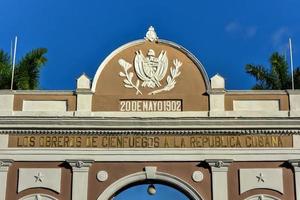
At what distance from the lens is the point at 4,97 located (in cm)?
2233

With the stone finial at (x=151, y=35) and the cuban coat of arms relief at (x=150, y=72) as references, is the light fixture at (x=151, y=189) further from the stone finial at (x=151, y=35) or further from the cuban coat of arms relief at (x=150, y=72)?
the stone finial at (x=151, y=35)

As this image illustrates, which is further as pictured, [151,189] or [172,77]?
[172,77]

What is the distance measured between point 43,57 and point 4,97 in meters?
6.88

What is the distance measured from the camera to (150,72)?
22.6 meters

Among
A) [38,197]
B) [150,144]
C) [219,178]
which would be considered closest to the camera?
[38,197]

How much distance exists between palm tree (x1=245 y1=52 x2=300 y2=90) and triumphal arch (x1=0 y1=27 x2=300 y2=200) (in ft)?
21.1

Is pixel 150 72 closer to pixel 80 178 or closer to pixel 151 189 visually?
pixel 151 189

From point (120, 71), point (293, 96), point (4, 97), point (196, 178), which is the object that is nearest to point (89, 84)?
point (120, 71)

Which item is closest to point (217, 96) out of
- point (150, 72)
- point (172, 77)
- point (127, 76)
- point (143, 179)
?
point (172, 77)

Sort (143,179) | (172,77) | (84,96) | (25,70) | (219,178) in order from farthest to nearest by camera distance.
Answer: (25,70) → (172,77) → (84,96) → (143,179) → (219,178)

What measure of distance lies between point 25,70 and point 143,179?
9037 millimetres

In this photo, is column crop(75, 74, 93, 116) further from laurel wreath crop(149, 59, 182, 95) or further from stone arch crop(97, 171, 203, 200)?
stone arch crop(97, 171, 203, 200)

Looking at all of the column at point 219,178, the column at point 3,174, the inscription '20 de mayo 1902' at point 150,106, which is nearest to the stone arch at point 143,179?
the column at point 219,178

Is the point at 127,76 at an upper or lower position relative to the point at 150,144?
upper
